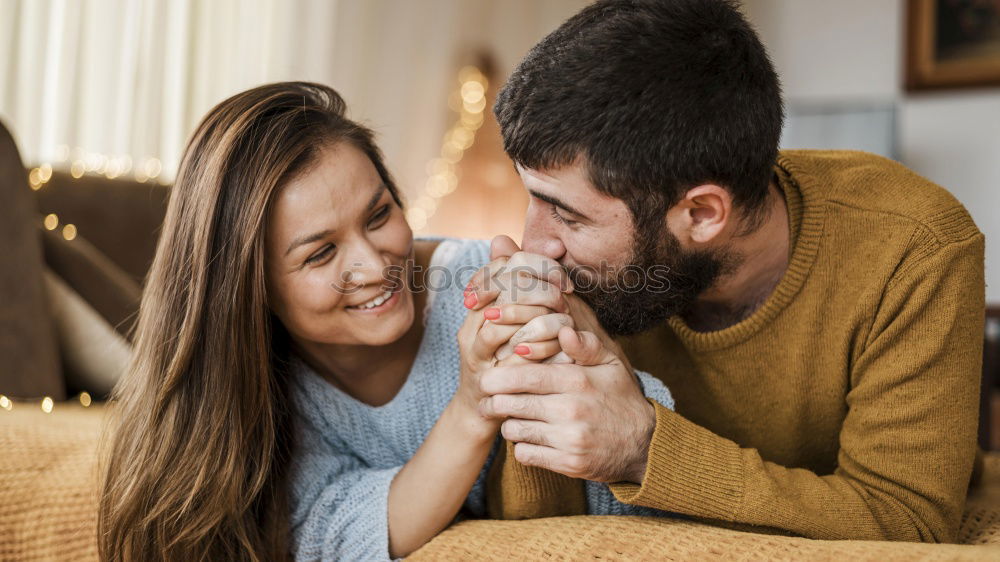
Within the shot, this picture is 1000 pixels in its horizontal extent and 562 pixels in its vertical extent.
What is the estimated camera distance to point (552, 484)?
1304 mm

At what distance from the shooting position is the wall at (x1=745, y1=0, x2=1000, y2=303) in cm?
468

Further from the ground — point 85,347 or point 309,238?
point 309,238

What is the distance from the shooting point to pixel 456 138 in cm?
453

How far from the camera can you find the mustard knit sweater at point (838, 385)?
1165mm

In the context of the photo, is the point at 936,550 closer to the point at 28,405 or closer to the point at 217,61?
the point at 28,405

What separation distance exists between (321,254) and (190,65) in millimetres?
2231

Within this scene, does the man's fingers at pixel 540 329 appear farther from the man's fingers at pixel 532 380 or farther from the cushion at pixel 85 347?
the cushion at pixel 85 347

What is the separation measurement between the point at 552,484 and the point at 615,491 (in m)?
0.14

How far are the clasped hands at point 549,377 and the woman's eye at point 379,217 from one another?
0.67ft

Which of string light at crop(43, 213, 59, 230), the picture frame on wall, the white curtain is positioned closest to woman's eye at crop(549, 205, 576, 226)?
the white curtain

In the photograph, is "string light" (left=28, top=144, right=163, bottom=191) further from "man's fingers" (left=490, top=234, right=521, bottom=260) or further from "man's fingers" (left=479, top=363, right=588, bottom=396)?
"man's fingers" (left=479, top=363, right=588, bottom=396)

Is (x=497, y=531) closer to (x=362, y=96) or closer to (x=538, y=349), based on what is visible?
(x=538, y=349)

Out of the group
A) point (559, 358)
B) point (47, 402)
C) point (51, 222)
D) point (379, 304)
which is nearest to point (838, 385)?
point (559, 358)

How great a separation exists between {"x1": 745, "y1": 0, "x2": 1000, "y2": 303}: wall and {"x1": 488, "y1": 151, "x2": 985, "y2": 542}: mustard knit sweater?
338cm
